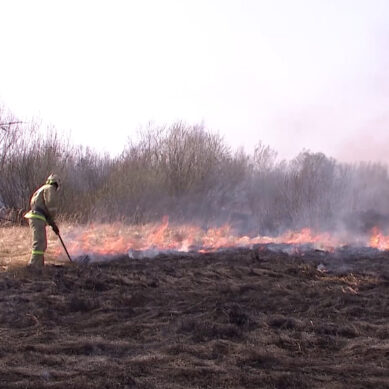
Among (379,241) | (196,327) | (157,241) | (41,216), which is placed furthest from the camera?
(157,241)

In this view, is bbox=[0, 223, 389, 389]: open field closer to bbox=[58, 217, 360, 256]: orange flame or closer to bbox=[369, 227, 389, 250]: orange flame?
bbox=[58, 217, 360, 256]: orange flame

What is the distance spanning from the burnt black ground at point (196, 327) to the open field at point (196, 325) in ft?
0.05

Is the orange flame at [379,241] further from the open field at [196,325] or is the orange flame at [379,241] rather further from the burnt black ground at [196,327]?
the burnt black ground at [196,327]

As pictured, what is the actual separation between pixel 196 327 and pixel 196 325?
A: 0.05 metres

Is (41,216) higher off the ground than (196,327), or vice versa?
(41,216)

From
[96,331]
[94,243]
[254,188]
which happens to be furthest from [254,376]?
[254,188]

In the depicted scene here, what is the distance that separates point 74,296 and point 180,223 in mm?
14921

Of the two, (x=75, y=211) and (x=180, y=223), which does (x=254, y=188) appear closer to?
(x=180, y=223)

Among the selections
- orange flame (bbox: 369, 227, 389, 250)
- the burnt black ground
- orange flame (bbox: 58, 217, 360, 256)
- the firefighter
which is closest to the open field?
the burnt black ground

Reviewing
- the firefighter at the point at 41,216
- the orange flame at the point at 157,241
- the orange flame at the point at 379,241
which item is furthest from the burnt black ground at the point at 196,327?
the orange flame at the point at 379,241

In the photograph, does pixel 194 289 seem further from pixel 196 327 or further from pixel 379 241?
pixel 379 241

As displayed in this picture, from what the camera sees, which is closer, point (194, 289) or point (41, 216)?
point (194, 289)

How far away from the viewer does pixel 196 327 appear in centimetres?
634

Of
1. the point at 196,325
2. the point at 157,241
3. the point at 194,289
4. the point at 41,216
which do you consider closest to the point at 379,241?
the point at 157,241
